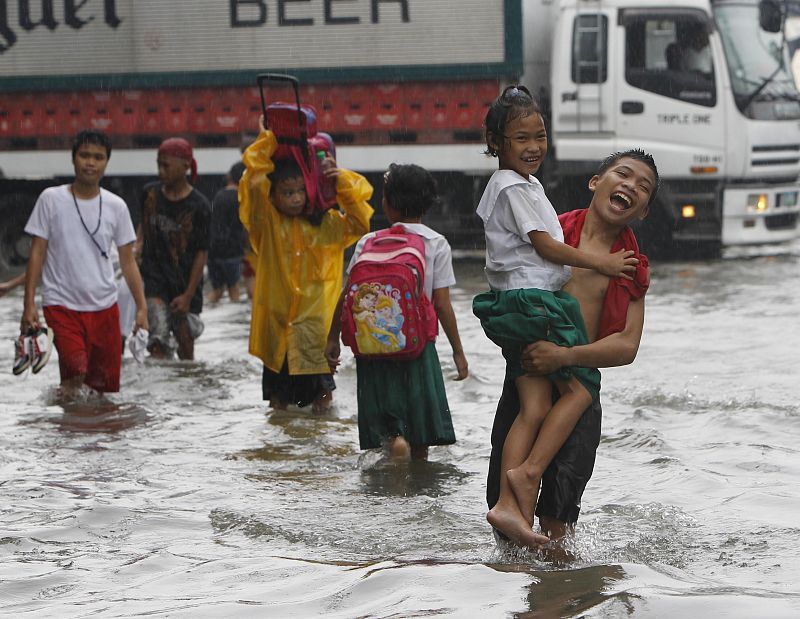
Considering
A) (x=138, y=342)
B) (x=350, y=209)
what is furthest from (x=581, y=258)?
(x=138, y=342)

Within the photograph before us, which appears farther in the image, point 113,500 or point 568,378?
point 113,500

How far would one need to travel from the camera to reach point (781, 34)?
15680 millimetres

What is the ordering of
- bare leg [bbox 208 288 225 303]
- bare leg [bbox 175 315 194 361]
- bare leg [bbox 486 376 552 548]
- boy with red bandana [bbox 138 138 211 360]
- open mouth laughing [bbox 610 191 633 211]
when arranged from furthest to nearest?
bare leg [bbox 208 288 225 303], bare leg [bbox 175 315 194 361], boy with red bandana [bbox 138 138 211 360], open mouth laughing [bbox 610 191 633 211], bare leg [bbox 486 376 552 548]

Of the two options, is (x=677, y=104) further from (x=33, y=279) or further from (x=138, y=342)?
(x=33, y=279)

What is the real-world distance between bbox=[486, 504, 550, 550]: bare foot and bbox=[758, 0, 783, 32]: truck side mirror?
12.1m

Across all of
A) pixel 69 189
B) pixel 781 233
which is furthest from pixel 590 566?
pixel 781 233

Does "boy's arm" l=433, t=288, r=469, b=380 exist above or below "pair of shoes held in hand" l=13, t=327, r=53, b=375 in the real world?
above

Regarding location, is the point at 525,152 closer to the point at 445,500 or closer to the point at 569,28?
the point at 445,500

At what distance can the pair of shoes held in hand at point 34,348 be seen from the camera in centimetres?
786

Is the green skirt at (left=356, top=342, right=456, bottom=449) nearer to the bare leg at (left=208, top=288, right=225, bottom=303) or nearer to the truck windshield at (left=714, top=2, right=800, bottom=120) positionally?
the bare leg at (left=208, top=288, right=225, bottom=303)

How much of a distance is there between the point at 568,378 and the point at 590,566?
61 centimetres

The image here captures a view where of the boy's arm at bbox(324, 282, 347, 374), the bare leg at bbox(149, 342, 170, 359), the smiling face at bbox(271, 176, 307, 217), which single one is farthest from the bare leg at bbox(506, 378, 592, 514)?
the bare leg at bbox(149, 342, 170, 359)

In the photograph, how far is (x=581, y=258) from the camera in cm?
457

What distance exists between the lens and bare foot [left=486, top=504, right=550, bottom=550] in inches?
177
